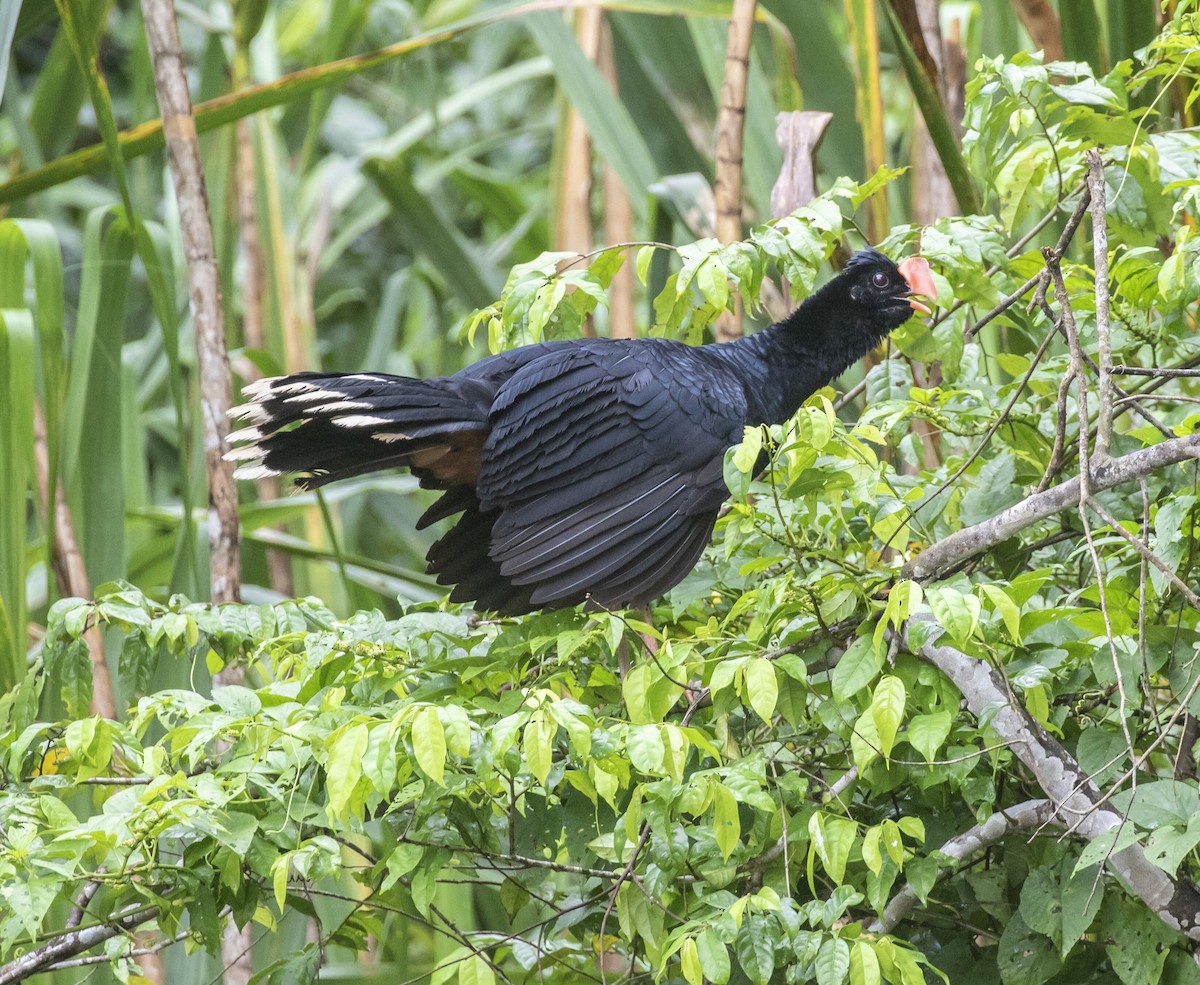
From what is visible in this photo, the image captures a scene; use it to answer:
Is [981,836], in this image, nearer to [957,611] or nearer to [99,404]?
[957,611]

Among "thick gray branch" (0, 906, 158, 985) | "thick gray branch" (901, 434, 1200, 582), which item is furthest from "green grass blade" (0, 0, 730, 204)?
"thick gray branch" (901, 434, 1200, 582)

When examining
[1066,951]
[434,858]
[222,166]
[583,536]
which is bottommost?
[1066,951]

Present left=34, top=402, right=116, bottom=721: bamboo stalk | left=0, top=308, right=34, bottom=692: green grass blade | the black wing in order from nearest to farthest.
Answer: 1. the black wing
2. left=0, top=308, right=34, bottom=692: green grass blade
3. left=34, top=402, right=116, bottom=721: bamboo stalk

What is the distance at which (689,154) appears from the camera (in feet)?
12.0

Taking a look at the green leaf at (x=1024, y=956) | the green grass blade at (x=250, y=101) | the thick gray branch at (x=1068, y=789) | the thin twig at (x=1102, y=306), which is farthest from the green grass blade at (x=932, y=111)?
the green leaf at (x=1024, y=956)

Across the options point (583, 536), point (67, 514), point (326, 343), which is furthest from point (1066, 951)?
point (326, 343)

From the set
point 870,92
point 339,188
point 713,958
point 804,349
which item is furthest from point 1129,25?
point 339,188

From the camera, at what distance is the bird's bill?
2.28 meters

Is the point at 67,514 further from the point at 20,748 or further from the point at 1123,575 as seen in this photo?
the point at 1123,575

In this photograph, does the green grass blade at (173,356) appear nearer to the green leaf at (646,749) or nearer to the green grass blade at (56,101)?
the green grass blade at (56,101)

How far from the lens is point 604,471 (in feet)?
7.86

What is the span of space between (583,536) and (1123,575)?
2.87 ft

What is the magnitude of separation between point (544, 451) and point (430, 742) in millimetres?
1050

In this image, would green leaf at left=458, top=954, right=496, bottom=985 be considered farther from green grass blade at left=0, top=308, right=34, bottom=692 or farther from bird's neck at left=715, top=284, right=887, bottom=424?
bird's neck at left=715, top=284, right=887, bottom=424
